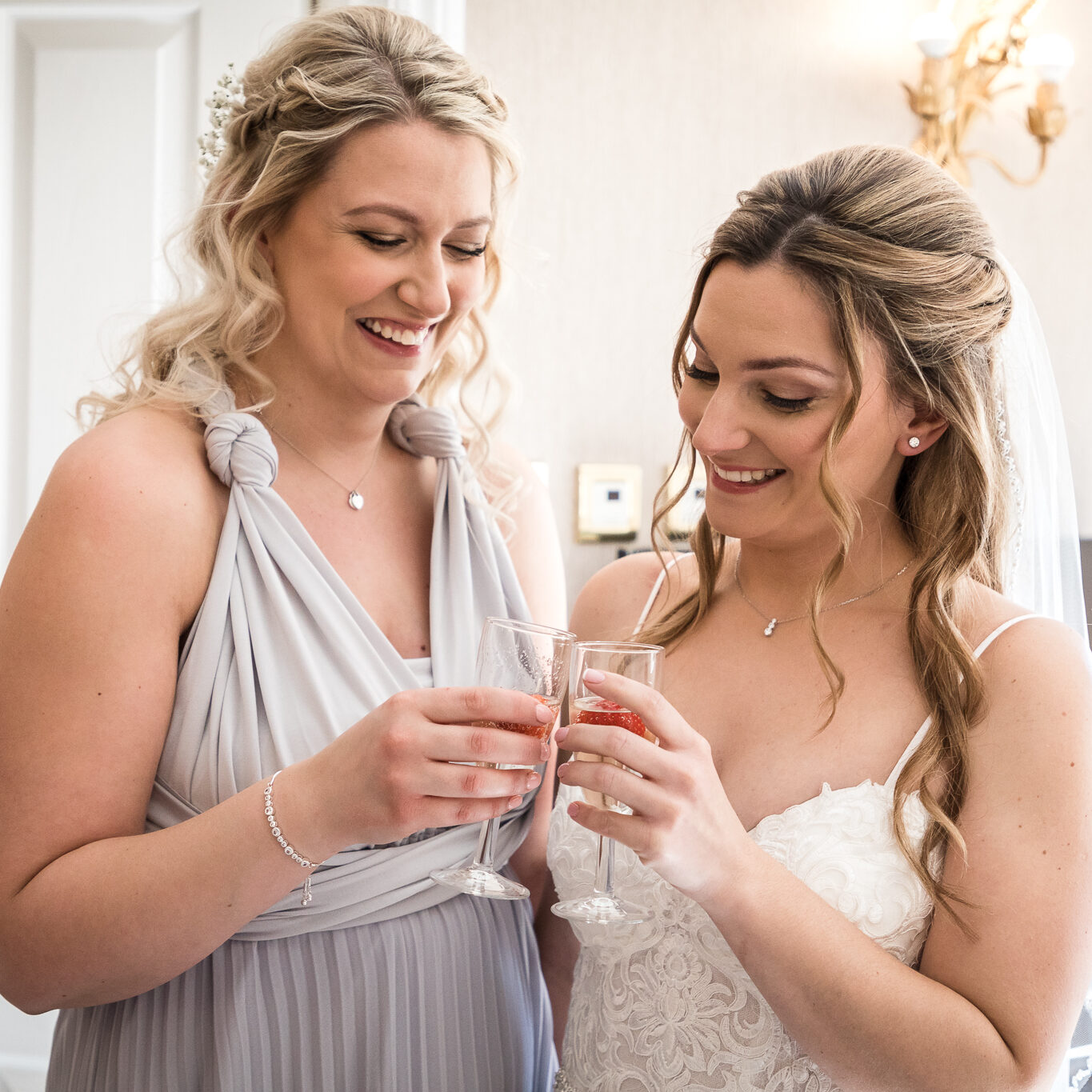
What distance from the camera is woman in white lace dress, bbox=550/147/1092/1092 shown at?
1.23 m

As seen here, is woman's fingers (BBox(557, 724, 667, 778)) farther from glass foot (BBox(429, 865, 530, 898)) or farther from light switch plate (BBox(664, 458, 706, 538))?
light switch plate (BBox(664, 458, 706, 538))

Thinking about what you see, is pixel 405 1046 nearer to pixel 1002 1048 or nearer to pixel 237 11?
pixel 1002 1048

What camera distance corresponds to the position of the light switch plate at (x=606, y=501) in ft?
11.5

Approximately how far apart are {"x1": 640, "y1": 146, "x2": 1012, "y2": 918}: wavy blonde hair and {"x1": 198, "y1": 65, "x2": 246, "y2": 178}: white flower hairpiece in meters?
0.80

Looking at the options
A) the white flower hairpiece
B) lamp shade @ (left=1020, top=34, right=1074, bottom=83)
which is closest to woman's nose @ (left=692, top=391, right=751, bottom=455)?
the white flower hairpiece

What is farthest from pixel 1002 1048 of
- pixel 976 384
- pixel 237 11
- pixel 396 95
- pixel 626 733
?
pixel 237 11

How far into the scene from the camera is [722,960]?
1.42m

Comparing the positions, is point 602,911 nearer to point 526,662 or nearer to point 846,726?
point 526,662

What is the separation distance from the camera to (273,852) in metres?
1.29

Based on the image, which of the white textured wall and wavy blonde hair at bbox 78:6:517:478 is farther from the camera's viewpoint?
the white textured wall

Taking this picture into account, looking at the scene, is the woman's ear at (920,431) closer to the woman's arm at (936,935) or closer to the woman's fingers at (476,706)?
the woman's arm at (936,935)

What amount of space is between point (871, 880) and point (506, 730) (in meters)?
0.53

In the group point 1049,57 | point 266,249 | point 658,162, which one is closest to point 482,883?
point 266,249

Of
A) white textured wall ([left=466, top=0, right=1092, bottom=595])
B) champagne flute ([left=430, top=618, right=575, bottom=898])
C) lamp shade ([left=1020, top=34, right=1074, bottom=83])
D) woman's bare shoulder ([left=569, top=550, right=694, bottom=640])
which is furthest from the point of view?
white textured wall ([left=466, top=0, right=1092, bottom=595])
